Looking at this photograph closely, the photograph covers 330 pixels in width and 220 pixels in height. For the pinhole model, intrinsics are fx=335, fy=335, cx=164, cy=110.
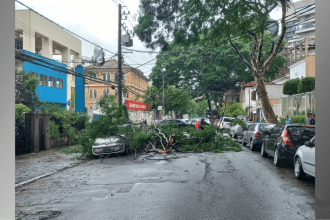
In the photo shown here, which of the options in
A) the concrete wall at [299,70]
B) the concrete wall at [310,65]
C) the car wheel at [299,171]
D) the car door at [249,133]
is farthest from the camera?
the concrete wall at [299,70]

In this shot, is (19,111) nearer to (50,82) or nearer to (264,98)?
(264,98)

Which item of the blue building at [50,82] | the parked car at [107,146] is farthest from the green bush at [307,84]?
the blue building at [50,82]

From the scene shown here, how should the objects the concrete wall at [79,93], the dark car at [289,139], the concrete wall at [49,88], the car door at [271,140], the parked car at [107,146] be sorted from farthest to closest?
the concrete wall at [49,88] → the concrete wall at [79,93] → the parked car at [107,146] → the car door at [271,140] → the dark car at [289,139]

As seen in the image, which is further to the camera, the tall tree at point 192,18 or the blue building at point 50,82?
the blue building at point 50,82

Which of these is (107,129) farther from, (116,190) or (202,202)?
(202,202)

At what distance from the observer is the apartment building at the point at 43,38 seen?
3109 cm

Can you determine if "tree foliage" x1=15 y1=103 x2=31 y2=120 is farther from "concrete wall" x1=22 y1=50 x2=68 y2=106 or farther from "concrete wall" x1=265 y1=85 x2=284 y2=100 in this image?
"concrete wall" x1=265 y1=85 x2=284 y2=100

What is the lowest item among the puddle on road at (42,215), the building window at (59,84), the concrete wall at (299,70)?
the puddle on road at (42,215)

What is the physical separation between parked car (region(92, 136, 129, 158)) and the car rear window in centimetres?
752

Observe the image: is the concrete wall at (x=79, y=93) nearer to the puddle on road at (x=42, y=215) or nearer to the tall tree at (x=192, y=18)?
the tall tree at (x=192, y=18)

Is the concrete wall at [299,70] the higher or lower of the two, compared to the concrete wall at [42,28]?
lower

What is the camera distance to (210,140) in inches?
714

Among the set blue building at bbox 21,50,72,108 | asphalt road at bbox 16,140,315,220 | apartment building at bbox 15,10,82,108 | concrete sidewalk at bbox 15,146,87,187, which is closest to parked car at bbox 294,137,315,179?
asphalt road at bbox 16,140,315,220
